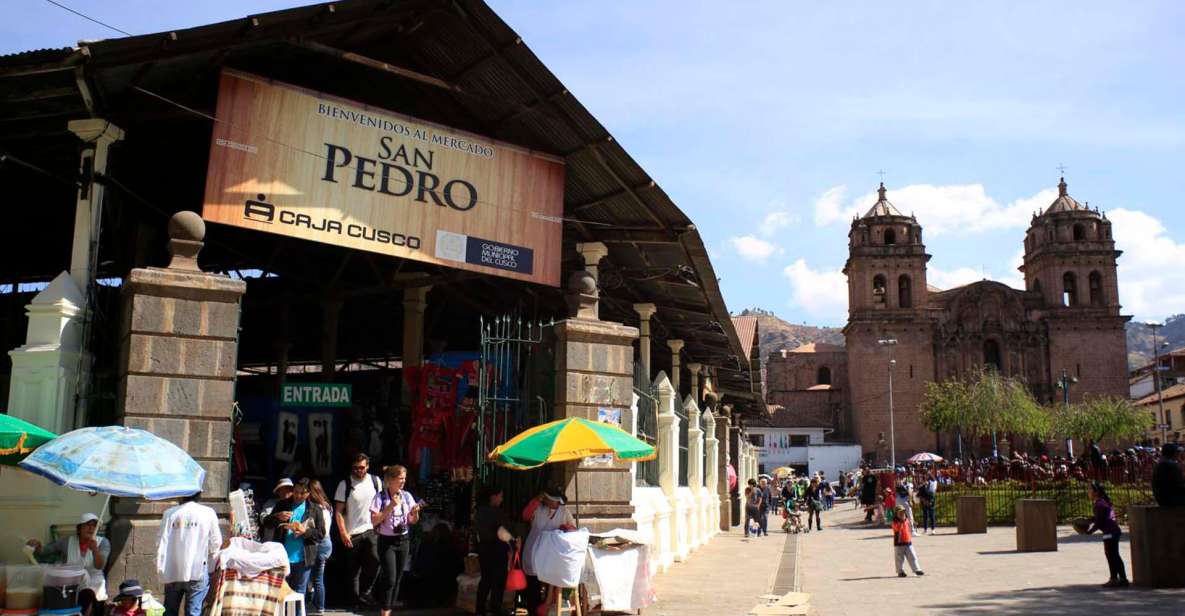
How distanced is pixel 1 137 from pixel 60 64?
7.80 feet

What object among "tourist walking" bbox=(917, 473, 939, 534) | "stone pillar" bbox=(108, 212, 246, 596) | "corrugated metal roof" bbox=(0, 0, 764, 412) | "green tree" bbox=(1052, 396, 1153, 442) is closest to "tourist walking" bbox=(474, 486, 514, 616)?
"stone pillar" bbox=(108, 212, 246, 596)

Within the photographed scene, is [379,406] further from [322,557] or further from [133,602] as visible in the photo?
[133,602]

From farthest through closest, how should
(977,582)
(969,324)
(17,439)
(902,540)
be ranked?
(969,324) → (902,540) → (977,582) → (17,439)

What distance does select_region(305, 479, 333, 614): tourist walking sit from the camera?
8.78 meters

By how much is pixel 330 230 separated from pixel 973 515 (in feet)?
63.3

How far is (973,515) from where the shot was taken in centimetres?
2398

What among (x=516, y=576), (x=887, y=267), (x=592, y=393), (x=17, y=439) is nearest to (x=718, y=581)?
(x=592, y=393)

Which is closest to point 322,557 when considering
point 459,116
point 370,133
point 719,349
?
point 370,133

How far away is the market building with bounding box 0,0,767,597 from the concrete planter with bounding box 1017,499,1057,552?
6.36m

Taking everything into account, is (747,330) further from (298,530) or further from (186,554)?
(186,554)

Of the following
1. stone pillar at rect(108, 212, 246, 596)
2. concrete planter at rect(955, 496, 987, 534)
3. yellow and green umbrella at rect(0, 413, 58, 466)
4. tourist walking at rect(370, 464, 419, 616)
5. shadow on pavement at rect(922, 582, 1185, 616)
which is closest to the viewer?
yellow and green umbrella at rect(0, 413, 58, 466)

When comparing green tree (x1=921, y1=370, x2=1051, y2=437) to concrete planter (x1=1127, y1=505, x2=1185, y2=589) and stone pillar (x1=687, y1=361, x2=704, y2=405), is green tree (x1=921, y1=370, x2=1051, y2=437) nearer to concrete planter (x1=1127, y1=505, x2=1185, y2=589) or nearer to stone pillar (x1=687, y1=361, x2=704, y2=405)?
stone pillar (x1=687, y1=361, x2=704, y2=405)

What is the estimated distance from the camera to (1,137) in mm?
10766

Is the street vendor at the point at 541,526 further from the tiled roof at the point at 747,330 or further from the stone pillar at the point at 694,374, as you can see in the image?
the tiled roof at the point at 747,330
